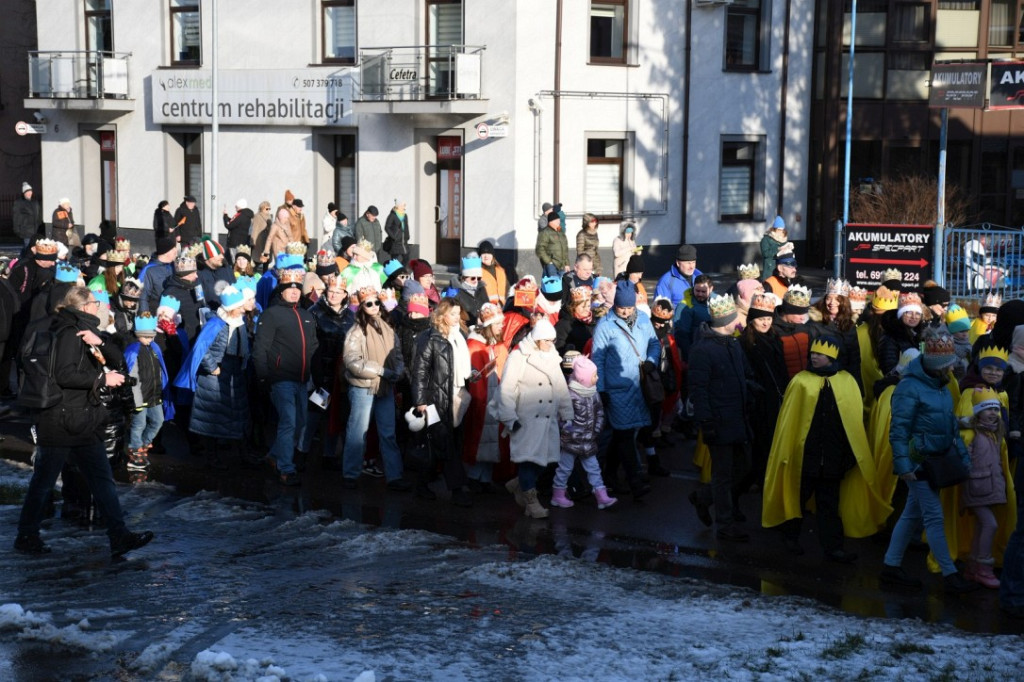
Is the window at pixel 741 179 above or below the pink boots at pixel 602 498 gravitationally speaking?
above

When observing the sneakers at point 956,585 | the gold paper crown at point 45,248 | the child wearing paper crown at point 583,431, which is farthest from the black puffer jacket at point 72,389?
the gold paper crown at point 45,248

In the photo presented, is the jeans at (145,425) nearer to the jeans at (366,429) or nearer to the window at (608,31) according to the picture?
the jeans at (366,429)

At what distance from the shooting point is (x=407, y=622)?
7738 mm

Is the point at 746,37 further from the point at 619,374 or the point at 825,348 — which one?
the point at 825,348

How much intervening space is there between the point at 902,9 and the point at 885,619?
2643 cm

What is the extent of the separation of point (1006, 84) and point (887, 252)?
5216 millimetres

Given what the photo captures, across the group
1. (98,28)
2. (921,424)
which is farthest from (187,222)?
(921,424)

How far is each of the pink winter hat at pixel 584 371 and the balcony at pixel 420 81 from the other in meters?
17.6

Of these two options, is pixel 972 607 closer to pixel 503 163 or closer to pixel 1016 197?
pixel 503 163

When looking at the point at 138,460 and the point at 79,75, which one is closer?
the point at 138,460

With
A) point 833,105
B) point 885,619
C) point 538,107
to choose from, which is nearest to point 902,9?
point 833,105

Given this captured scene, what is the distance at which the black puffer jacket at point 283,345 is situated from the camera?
11422mm

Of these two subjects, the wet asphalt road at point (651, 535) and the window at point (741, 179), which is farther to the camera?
the window at point (741, 179)

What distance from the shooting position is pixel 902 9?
3167 cm
